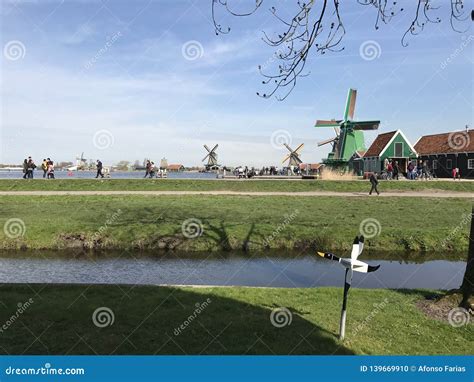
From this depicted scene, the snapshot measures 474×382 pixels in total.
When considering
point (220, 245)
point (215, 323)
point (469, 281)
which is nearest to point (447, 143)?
point (220, 245)

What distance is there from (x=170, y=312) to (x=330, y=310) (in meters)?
3.21

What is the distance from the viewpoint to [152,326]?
7.37 metres

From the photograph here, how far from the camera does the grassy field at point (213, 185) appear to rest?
33969 mm

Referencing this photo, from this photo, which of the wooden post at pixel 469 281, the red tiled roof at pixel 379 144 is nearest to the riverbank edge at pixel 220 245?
the wooden post at pixel 469 281

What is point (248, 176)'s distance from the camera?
5462 centimetres

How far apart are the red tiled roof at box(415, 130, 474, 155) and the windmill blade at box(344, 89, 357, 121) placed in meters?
11.0

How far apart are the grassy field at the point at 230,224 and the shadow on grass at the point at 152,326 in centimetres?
839

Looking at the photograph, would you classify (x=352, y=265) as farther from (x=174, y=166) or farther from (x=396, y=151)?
(x=174, y=166)

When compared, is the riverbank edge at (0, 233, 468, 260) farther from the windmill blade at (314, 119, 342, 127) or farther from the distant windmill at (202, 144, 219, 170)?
the distant windmill at (202, 144, 219, 170)

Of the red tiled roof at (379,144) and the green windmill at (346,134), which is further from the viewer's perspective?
the green windmill at (346,134)

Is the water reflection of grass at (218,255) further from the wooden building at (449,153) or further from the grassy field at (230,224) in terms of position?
the wooden building at (449,153)

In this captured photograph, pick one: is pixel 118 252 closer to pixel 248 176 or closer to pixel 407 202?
pixel 407 202

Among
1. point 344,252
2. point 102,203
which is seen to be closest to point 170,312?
point 344,252

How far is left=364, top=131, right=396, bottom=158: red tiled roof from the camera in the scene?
53.8 m
